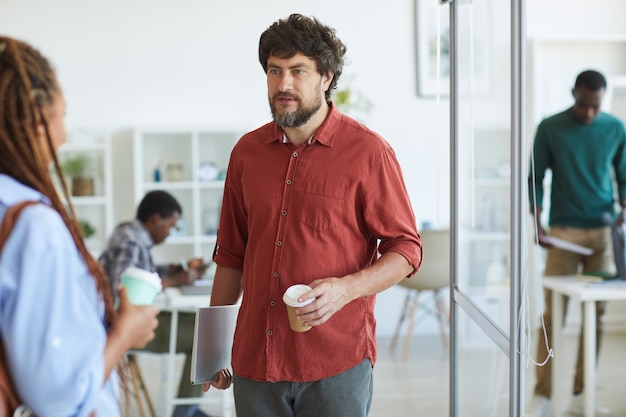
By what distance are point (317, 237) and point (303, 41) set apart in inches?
18.3

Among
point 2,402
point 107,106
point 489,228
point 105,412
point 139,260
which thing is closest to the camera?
point 2,402

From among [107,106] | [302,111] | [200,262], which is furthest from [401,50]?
[302,111]

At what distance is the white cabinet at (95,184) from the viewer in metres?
5.61

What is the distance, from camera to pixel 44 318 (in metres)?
1.09

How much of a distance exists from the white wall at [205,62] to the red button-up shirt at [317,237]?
3.91 metres

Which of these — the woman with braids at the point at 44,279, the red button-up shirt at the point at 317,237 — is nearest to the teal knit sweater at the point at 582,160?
the red button-up shirt at the point at 317,237

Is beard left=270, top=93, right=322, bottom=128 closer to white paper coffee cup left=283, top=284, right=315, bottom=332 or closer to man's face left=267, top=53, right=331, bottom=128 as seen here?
man's face left=267, top=53, right=331, bottom=128

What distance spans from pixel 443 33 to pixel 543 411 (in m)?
3.10

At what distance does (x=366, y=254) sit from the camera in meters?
2.00

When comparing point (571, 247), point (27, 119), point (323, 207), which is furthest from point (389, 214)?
point (571, 247)

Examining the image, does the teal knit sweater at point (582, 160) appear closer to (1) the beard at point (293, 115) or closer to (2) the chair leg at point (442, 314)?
(2) the chair leg at point (442, 314)

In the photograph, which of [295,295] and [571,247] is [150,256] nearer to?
[571,247]

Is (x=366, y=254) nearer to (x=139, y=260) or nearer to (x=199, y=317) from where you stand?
(x=199, y=317)

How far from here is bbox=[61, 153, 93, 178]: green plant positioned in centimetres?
556
